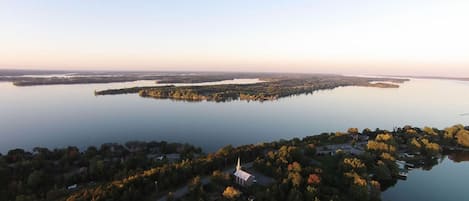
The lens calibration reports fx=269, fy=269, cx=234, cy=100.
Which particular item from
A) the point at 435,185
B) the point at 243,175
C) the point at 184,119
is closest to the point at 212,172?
the point at 243,175

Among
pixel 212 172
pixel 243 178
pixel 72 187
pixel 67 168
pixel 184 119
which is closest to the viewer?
pixel 72 187

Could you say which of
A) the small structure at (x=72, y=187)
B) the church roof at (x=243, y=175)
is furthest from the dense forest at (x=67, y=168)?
the church roof at (x=243, y=175)

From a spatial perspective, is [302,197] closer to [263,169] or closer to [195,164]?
[263,169]

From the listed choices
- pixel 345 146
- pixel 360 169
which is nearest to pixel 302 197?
pixel 360 169

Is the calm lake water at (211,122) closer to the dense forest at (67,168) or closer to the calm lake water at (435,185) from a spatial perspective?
the calm lake water at (435,185)

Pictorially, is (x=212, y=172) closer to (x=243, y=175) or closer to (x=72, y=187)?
(x=243, y=175)

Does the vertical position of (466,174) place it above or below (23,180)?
below

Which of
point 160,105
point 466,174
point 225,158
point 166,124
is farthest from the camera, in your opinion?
point 160,105

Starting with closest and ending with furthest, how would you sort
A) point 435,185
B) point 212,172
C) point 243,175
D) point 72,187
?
point 72,187 → point 243,175 → point 212,172 → point 435,185
